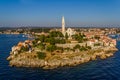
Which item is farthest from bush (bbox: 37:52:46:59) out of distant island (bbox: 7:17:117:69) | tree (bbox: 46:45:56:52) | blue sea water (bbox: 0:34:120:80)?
blue sea water (bbox: 0:34:120:80)

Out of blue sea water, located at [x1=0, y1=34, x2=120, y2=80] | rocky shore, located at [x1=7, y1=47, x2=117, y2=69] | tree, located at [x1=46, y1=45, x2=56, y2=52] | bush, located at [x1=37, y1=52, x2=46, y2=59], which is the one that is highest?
tree, located at [x1=46, y1=45, x2=56, y2=52]

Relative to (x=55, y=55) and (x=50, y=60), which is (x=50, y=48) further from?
(x=50, y=60)

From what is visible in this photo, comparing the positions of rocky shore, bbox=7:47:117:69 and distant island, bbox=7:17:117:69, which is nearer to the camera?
rocky shore, bbox=7:47:117:69

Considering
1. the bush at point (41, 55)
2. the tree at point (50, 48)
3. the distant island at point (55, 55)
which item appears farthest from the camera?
the tree at point (50, 48)

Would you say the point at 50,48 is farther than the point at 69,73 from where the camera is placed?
Yes

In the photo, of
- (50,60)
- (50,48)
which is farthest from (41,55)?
(50,48)

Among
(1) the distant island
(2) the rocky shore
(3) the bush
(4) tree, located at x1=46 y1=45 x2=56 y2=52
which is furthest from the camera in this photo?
(4) tree, located at x1=46 y1=45 x2=56 y2=52

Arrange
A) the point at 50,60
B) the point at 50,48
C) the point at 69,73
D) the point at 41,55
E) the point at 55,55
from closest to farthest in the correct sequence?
1. the point at 69,73
2. the point at 50,60
3. the point at 41,55
4. the point at 55,55
5. the point at 50,48

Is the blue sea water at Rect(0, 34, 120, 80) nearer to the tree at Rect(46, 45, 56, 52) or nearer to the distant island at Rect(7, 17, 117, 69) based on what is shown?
the distant island at Rect(7, 17, 117, 69)

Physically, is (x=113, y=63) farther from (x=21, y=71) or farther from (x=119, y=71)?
(x=21, y=71)

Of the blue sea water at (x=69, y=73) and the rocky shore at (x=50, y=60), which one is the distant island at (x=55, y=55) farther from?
the blue sea water at (x=69, y=73)

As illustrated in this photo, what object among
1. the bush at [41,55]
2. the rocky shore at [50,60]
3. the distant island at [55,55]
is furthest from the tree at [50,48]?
the bush at [41,55]

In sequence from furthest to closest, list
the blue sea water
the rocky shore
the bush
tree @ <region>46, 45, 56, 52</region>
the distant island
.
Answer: tree @ <region>46, 45, 56, 52</region>
the bush
the distant island
the rocky shore
the blue sea water
